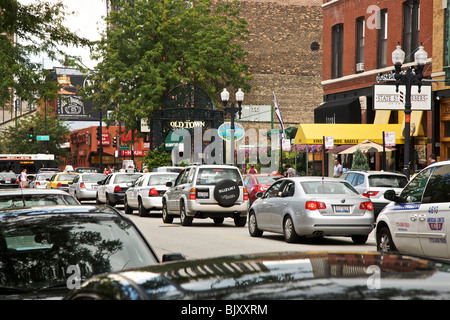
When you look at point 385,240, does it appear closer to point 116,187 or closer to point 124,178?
point 116,187

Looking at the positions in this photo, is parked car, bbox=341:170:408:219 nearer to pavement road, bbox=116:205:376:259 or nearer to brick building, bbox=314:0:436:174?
pavement road, bbox=116:205:376:259

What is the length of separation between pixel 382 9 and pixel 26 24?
24899mm

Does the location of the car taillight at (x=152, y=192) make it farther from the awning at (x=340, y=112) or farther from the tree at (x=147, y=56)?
the tree at (x=147, y=56)

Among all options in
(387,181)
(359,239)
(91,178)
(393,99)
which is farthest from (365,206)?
(91,178)

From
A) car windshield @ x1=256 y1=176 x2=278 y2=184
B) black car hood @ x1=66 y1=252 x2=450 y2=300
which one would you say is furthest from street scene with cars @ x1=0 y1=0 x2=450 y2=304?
car windshield @ x1=256 y1=176 x2=278 y2=184

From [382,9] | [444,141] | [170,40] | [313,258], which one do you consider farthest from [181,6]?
[313,258]

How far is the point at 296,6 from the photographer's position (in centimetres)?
7388

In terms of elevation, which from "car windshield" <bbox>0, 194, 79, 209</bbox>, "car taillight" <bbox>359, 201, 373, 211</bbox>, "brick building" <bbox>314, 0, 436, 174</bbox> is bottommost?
"car taillight" <bbox>359, 201, 373, 211</bbox>

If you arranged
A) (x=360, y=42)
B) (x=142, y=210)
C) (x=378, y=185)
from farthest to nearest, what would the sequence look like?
(x=360, y=42) < (x=142, y=210) < (x=378, y=185)

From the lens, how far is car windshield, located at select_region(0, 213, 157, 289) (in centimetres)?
591

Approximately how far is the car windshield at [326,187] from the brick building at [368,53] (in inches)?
704

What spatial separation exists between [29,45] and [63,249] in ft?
48.1

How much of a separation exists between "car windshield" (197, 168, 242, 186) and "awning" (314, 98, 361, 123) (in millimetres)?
19378

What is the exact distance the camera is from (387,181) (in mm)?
21938
